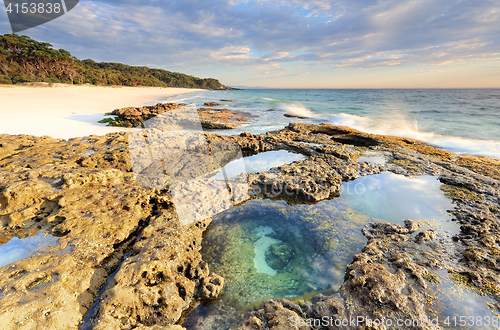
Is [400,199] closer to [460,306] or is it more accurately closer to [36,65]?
[460,306]

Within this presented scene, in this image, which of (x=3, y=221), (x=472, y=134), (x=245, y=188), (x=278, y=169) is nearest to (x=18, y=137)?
(x=3, y=221)

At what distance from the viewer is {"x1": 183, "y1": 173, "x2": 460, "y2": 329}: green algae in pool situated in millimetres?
2848

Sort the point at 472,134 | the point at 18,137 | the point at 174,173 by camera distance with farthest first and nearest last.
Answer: the point at 472,134, the point at 18,137, the point at 174,173

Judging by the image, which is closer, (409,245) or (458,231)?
(409,245)

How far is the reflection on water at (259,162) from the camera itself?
6259 millimetres

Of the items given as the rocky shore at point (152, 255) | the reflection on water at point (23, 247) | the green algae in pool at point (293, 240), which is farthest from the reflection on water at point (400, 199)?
the reflection on water at point (23, 247)

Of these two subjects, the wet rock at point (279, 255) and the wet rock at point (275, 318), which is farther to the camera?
the wet rock at point (279, 255)

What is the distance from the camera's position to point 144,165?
19.2 ft

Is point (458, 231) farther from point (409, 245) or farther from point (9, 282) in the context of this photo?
point (9, 282)

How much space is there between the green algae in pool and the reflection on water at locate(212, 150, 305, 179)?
5.41 ft

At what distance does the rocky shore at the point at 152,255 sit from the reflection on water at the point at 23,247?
0.44 ft

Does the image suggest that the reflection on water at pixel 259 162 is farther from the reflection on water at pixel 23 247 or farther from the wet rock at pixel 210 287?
the reflection on water at pixel 23 247

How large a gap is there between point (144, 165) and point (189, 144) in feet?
5.91

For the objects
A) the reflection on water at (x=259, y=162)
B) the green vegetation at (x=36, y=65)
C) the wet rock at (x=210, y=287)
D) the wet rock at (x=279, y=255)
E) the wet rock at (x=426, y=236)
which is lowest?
the wet rock at (x=279, y=255)
